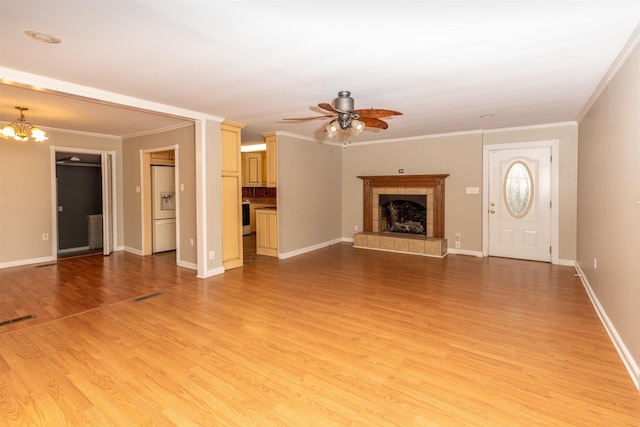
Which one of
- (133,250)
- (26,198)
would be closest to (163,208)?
(133,250)

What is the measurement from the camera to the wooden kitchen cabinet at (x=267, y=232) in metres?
6.39

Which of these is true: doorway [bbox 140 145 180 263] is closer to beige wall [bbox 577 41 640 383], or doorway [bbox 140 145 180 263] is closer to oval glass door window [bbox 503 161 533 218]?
oval glass door window [bbox 503 161 533 218]

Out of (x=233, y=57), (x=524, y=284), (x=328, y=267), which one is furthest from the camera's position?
(x=328, y=267)

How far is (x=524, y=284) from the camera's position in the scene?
14.7 feet

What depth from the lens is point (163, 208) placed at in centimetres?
664

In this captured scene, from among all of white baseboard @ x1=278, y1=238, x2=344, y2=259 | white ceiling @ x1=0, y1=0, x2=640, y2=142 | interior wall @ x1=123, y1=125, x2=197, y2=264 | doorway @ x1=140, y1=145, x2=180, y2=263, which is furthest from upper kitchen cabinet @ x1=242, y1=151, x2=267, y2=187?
white ceiling @ x1=0, y1=0, x2=640, y2=142

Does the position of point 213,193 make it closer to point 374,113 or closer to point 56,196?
point 374,113

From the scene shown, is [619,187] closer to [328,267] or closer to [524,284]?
[524,284]

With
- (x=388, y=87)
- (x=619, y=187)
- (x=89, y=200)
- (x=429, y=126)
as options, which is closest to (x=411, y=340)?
(x=619, y=187)

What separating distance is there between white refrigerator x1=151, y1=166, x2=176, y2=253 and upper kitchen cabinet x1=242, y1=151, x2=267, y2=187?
1.97 m

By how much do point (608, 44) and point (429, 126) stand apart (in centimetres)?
320

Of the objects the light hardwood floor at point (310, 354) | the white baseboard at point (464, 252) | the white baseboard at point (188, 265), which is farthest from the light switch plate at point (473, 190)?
the white baseboard at point (188, 265)

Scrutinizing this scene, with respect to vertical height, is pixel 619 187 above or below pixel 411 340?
above

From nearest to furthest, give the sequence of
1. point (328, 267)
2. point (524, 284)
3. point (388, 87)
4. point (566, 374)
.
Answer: point (566, 374) → point (388, 87) → point (524, 284) → point (328, 267)
